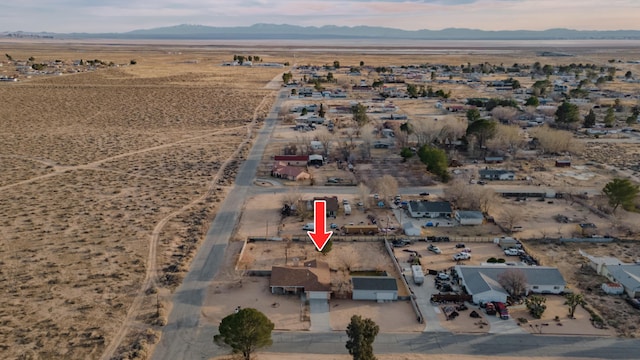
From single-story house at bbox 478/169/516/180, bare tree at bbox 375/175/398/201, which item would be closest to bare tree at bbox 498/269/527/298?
bare tree at bbox 375/175/398/201

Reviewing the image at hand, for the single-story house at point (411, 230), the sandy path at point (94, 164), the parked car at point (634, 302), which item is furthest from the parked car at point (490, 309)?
the sandy path at point (94, 164)

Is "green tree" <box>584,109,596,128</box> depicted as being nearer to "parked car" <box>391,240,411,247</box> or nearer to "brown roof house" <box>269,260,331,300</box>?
"parked car" <box>391,240,411,247</box>

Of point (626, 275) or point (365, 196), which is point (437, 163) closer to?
point (365, 196)

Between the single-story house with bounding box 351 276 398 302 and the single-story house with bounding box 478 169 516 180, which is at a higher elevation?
the single-story house with bounding box 478 169 516 180

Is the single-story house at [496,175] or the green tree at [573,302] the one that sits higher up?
the single-story house at [496,175]

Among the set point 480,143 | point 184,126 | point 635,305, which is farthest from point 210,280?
point 184,126

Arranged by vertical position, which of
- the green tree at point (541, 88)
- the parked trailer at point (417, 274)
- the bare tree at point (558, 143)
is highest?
the green tree at point (541, 88)

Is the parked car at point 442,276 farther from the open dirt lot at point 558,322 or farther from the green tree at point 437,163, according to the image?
the green tree at point 437,163
